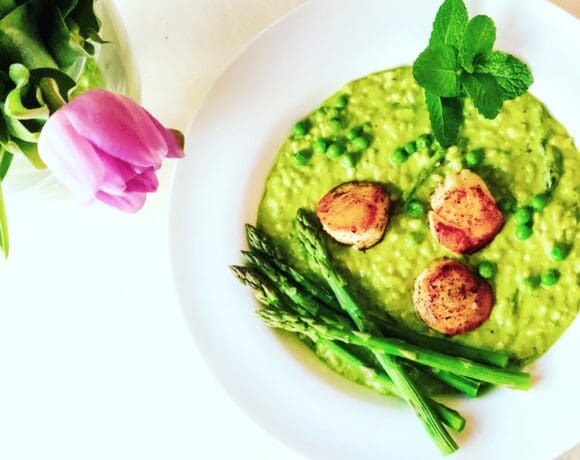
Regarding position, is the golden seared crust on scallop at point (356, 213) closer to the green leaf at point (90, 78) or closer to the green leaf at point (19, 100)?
the green leaf at point (90, 78)

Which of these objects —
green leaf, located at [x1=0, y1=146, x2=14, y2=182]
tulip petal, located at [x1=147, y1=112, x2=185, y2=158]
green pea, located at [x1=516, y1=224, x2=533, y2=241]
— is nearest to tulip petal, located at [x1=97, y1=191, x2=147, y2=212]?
tulip petal, located at [x1=147, y1=112, x2=185, y2=158]

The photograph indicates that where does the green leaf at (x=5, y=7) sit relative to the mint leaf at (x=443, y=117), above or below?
above

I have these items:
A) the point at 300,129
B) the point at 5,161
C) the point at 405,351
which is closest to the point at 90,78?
the point at 5,161

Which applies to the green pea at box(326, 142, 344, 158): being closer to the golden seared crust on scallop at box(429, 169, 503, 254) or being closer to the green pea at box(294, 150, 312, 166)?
the green pea at box(294, 150, 312, 166)

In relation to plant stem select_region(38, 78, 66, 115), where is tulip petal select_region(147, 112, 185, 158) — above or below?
below

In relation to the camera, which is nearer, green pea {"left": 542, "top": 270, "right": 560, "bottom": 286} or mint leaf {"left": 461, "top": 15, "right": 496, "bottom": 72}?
mint leaf {"left": 461, "top": 15, "right": 496, "bottom": 72}

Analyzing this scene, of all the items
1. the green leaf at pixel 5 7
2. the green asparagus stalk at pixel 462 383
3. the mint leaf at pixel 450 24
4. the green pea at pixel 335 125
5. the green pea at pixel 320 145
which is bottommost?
the green asparagus stalk at pixel 462 383

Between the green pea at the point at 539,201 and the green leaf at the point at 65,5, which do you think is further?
the green pea at the point at 539,201

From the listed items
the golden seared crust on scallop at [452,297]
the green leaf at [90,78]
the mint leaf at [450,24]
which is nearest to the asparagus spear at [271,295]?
the golden seared crust on scallop at [452,297]
